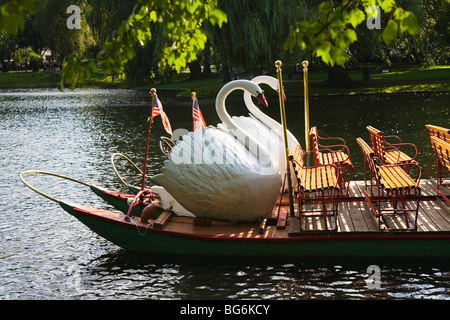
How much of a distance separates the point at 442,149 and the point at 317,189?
7.65 feet

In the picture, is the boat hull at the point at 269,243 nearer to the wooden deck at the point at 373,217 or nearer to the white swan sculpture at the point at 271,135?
the wooden deck at the point at 373,217

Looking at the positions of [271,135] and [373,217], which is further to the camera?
[271,135]

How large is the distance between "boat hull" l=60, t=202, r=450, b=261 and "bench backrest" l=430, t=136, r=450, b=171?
4.48 feet

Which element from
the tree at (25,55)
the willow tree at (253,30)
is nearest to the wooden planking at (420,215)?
the willow tree at (253,30)

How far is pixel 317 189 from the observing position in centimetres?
1040

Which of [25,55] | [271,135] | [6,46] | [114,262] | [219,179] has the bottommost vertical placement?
[114,262]

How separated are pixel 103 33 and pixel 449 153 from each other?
3140cm

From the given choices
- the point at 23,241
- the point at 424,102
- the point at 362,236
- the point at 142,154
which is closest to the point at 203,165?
the point at 362,236

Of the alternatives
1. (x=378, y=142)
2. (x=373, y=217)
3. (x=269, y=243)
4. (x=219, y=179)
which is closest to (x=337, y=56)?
(x=269, y=243)

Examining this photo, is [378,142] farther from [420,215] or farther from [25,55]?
[25,55]

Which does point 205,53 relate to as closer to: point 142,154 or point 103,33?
point 103,33

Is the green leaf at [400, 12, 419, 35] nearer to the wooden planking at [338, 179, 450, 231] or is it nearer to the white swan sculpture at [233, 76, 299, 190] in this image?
the wooden planking at [338, 179, 450, 231]

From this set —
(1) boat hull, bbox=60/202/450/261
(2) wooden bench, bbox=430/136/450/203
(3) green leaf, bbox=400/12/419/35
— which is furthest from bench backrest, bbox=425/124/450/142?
(3) green leaf, bbox=400/12/419/35
